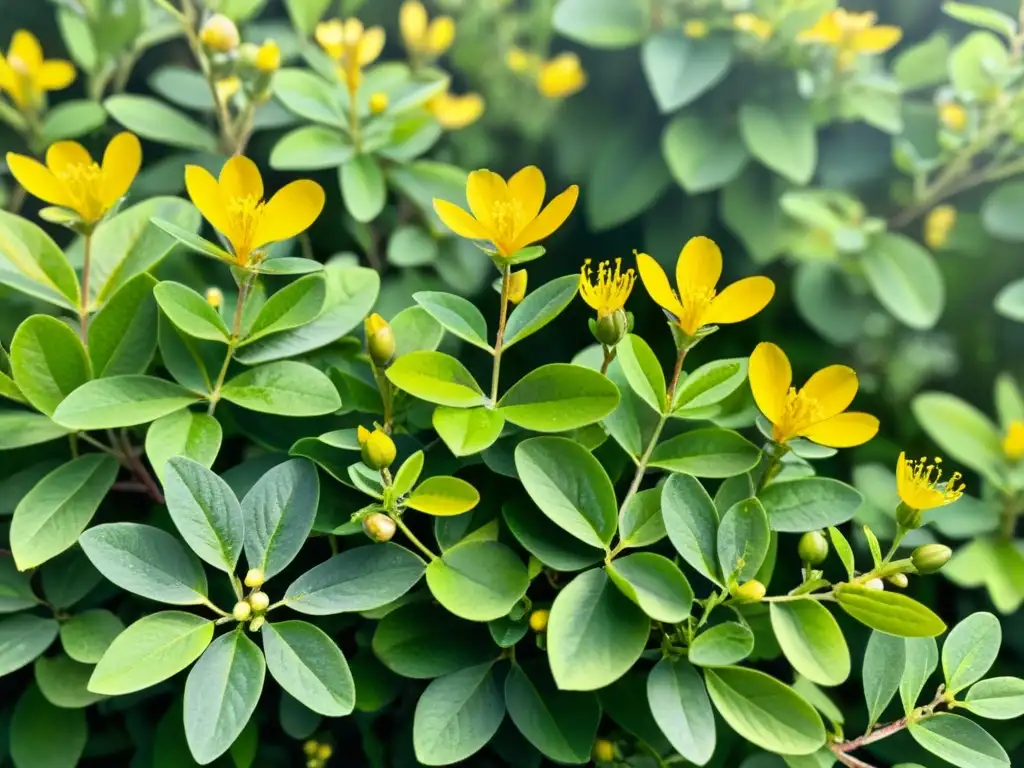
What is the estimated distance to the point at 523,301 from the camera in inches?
24.0

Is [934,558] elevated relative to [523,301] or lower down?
lower down

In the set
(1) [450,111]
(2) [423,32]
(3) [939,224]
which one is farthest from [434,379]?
(3) [939,224]

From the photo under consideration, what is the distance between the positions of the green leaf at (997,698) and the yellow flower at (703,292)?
33cm

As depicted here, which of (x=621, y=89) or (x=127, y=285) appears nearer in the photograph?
(x=127, y=285)

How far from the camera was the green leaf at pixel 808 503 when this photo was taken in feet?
1.93

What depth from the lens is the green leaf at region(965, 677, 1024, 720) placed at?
0.57m

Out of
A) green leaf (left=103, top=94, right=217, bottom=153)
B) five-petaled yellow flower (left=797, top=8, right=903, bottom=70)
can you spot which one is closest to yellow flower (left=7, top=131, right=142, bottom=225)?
green leaf (left=103, top=94, right=217, bottom=153)

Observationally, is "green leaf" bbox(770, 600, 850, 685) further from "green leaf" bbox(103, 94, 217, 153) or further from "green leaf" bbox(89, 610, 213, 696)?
"green leaf" bbox(103, 94, 217, 153)

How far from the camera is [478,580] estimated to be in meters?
0.55

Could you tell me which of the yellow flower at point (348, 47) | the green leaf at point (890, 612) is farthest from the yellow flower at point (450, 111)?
the green leaf at point (890, 612)

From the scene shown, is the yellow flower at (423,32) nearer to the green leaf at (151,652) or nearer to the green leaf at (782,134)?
the green leaf at (782,134)

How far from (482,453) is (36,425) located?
14.0 inches

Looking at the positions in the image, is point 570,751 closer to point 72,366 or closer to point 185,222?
point 72,366

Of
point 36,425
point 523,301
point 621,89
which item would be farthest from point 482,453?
point 621,89
